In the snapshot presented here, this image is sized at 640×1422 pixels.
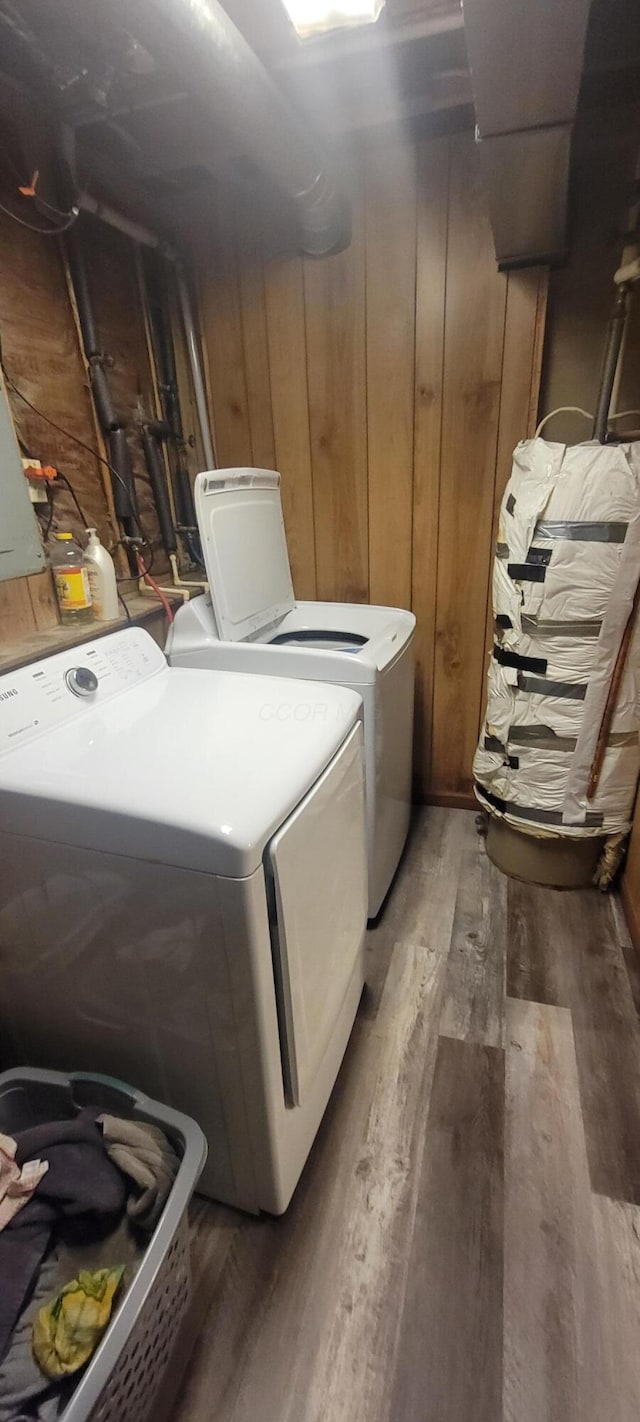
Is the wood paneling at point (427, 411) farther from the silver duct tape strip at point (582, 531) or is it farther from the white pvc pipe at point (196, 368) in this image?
the white pvc pipe at point (196, 368)

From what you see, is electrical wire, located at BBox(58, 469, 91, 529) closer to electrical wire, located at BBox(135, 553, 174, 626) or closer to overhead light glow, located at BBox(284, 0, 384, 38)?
electrical wire, located at BBox(135, 553, 174, 626)

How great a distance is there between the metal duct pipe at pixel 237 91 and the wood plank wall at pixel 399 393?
8.5 inches

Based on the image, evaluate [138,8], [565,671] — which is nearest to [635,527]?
[565,671]

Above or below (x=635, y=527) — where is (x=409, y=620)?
below

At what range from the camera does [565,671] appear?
172cm

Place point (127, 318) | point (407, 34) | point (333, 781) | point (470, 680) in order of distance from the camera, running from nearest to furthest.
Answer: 1. point (333, 781)
2. point (407, 34)
3. point (127, 318)
4. point (470, 680)

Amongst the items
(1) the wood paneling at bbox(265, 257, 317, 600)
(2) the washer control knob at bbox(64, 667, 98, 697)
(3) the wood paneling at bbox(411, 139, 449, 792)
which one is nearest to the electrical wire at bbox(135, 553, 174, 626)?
(2) the washer control knob at bbox(64, 667, 98, 697)

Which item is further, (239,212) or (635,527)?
(239,212)

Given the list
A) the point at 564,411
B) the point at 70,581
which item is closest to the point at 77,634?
the point at 70,581

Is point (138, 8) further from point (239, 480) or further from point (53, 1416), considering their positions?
point (53, 1416)

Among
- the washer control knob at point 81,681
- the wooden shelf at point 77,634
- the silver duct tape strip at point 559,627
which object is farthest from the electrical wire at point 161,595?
the silver duct tape strip at point 559,627

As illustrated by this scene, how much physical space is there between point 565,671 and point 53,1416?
1678 millimetres

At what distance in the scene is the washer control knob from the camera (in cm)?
127

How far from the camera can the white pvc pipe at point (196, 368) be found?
6.77 feet
